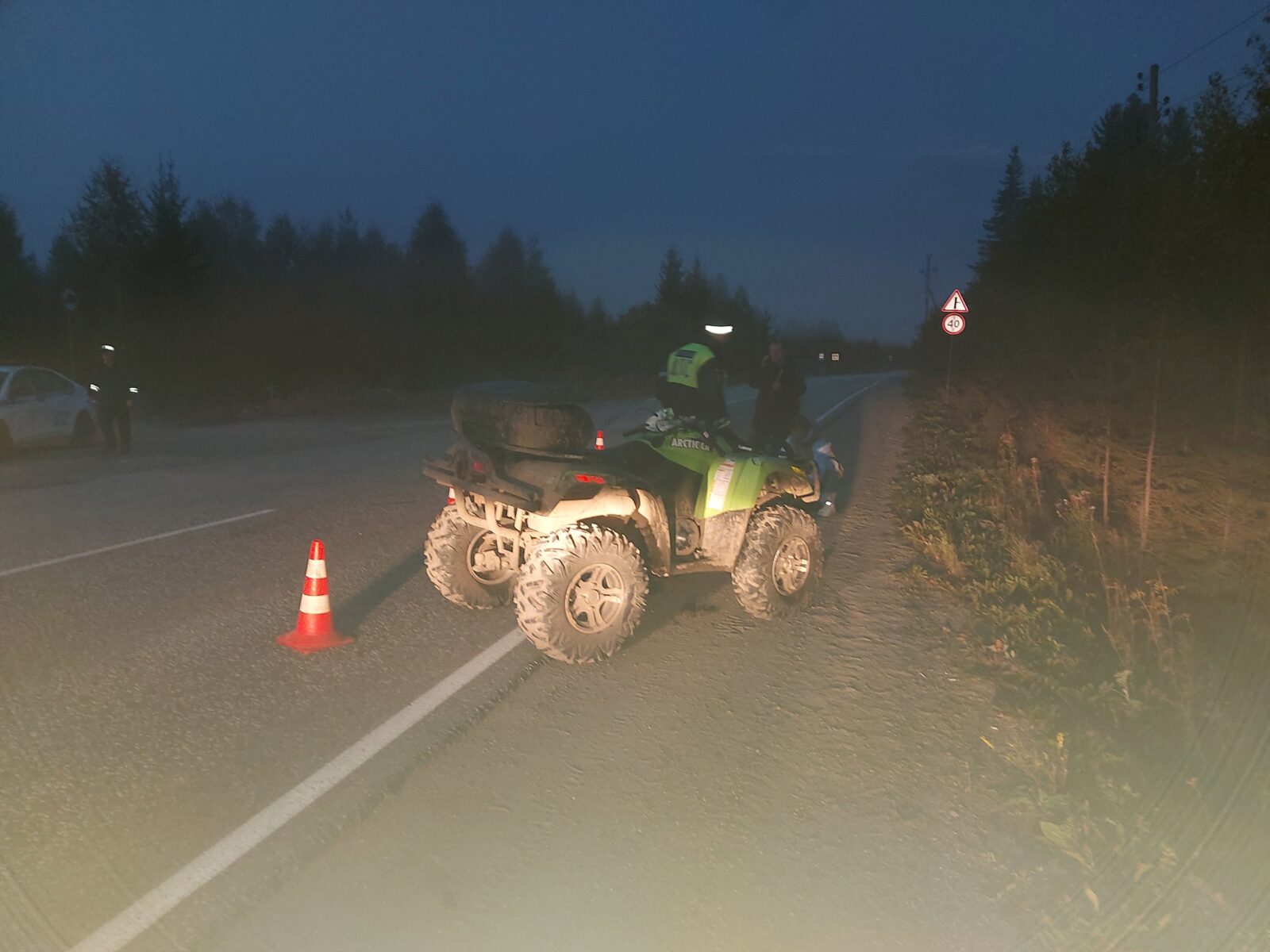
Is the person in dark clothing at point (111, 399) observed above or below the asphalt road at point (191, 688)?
above

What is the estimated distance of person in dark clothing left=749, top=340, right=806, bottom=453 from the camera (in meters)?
12.7

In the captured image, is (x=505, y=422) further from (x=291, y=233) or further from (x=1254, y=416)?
(x=291, y=233)

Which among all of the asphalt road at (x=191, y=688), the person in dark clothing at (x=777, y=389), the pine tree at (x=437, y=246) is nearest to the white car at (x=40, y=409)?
the asphalt road at (x=191, y=688)

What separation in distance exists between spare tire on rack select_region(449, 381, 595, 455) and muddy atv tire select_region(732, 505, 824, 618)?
1420 millimetres

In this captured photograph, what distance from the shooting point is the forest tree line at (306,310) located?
30.2m

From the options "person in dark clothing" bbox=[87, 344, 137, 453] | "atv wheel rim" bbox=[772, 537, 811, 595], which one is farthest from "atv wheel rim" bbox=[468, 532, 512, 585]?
"person in dark clothing" bbox=[87, 344, 137, 453]

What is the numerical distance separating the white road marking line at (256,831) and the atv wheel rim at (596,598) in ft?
2.36

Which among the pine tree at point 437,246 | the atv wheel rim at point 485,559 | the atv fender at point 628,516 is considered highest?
the pine tree at point 437,246

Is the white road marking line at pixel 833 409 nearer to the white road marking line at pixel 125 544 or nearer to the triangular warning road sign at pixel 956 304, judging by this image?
the triangular warning road sign at pixel 956 304

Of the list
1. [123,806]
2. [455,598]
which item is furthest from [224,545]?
[123,806]

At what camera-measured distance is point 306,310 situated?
120 feet

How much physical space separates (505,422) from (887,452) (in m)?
12.7

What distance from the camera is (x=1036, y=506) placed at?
42.2 feet

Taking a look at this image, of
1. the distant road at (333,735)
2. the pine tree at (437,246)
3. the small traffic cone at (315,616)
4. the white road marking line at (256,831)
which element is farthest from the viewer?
the pine tree at (437,246)
